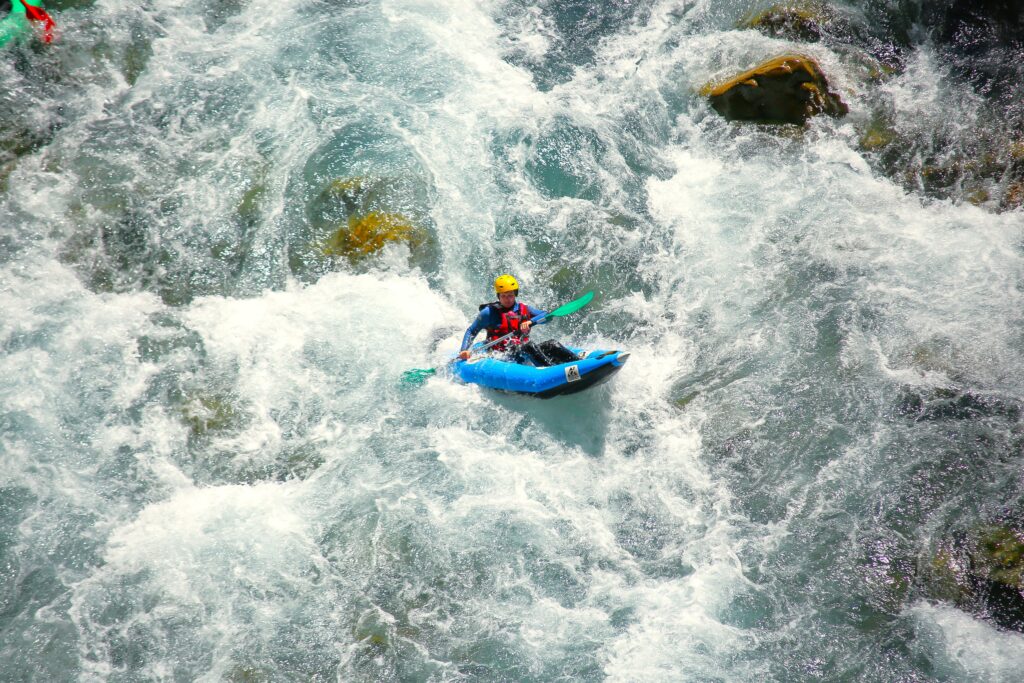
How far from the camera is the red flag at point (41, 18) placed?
11.7 meters

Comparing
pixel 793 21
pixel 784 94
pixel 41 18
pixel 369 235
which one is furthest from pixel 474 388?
pixel 41 18

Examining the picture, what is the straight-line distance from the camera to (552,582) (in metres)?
6.71

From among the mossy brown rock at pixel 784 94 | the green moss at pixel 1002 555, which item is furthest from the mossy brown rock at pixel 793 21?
the green moss at pixel 1002 555

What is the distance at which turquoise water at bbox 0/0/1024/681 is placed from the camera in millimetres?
6457

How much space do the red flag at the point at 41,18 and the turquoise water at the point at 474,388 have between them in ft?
0.98

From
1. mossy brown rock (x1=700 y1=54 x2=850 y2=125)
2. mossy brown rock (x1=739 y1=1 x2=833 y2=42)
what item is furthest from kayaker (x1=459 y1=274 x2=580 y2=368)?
mossy brown rock (x1=739 y1=1 x2=833 y2=42)

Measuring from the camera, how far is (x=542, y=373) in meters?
7.74

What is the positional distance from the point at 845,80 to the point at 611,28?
144 inches

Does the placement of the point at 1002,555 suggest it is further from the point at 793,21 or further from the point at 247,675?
the point at 793,21

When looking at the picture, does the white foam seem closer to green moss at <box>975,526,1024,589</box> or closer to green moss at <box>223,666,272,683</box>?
green moss at <box>975,526,1024,589</box>

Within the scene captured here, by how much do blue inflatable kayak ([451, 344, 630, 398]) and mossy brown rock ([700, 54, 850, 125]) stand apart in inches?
182

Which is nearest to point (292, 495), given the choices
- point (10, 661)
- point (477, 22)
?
point (10, 661)

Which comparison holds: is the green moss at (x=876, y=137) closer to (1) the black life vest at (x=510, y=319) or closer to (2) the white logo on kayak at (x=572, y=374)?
(1) the black life vest at (x=510, y=319)

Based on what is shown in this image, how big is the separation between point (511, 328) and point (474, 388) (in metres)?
0.76
